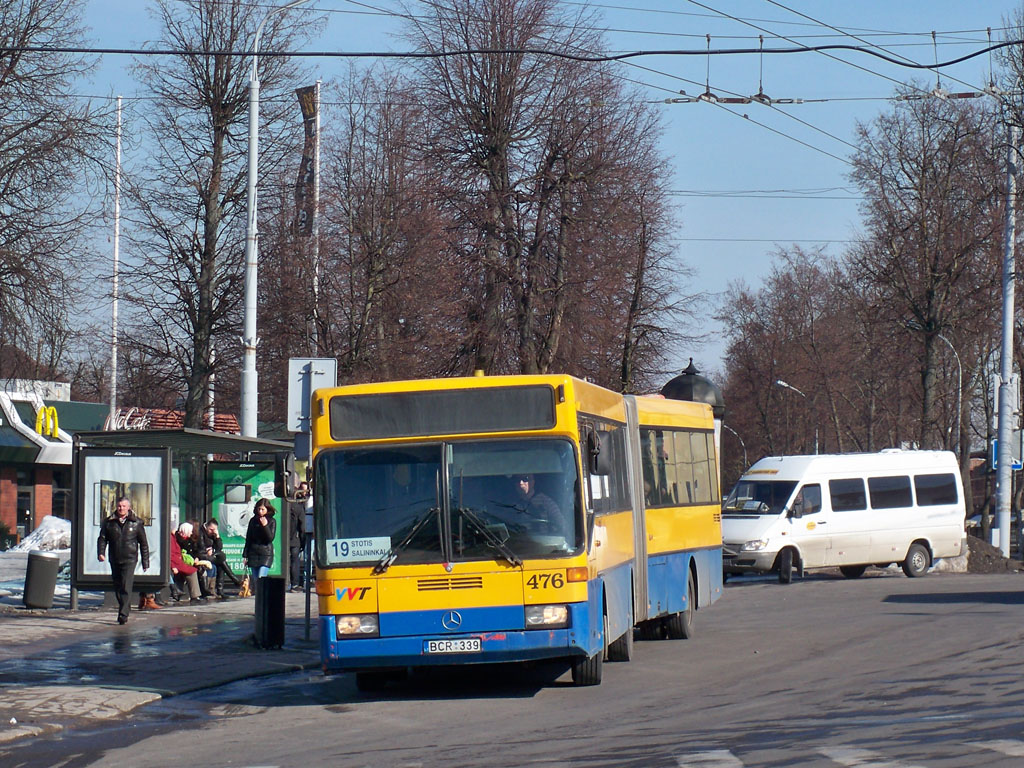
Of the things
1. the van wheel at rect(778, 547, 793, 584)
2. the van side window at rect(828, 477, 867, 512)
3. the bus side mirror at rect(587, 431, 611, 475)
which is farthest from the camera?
the van side window at rect(828, 477, 867, 512)

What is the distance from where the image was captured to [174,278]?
103 ft

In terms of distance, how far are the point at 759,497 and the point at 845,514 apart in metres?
1.87

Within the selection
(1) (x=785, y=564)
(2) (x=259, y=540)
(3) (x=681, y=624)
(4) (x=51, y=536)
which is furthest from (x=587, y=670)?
(4) (x=51, y=536)

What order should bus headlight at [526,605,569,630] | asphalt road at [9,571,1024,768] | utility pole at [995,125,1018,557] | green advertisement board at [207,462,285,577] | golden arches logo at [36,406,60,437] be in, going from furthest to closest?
1. golden arches logo at [36,406,60,437]
2. utility pole at [995,125,1018,557]
3. green advertisement board at [207,462,285,577]
4. bus headlight at [526,605,569,630]
5. asphalt road at [9,571,1024,768]

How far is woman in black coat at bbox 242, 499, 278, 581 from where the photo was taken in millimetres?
20234

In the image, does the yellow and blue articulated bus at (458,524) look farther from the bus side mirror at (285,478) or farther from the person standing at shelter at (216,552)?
the person standing at shelter at (216,552)

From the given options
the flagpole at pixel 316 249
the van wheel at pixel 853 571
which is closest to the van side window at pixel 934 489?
the van wheel at pixel 853 571

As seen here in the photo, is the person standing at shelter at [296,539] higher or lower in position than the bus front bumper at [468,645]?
higher

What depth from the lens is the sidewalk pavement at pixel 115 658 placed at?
11336 mm

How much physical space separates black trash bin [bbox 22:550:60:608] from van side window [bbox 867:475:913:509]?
16730 mm

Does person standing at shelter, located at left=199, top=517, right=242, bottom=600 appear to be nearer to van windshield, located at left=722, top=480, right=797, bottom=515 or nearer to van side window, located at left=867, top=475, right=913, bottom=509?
van windshield, located at left=722, top=480, right=797, bottom=515

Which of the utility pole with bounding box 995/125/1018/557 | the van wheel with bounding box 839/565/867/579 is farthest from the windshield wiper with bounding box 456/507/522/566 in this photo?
the utility pole with bounding box 995/125/1018/557

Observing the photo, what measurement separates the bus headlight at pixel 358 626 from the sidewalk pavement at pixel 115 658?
1.97 m

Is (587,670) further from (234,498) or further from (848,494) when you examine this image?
(848,494)
